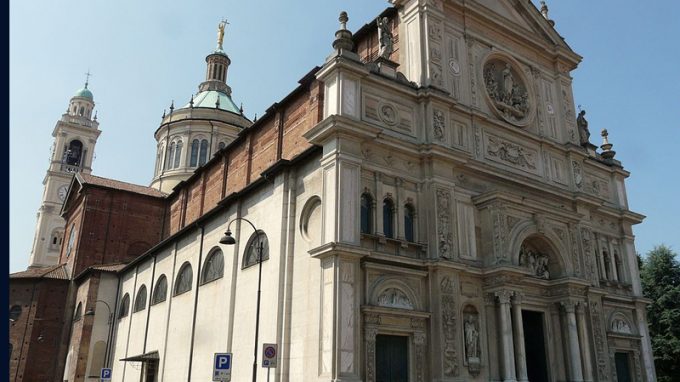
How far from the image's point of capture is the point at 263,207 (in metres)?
20.8

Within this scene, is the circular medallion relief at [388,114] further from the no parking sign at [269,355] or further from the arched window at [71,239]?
the arched window at [71,239]

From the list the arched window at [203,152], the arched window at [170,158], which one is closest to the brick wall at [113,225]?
the arched window at [203,152]

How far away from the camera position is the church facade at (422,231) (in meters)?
16.8

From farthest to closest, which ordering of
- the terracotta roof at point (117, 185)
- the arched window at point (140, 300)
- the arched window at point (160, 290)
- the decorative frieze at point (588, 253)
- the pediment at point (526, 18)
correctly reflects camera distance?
the terracotta roof at point (117, 185), the arched window at point (140, 300), the arched window at point (160, 290), the pediment at point (526, 18), the decorative frieze at point (588, 253)

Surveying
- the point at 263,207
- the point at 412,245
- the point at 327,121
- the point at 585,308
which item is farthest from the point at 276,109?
the point at 585,308

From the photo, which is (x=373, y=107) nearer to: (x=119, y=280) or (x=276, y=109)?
(x=276, y=109)

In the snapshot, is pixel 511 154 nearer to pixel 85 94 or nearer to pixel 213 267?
pixel 213 267

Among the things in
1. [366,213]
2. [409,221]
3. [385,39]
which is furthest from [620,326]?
[385,39]

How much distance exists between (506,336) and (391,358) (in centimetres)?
417

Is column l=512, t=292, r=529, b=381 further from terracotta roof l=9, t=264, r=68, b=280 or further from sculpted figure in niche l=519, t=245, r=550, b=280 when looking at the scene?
terracotta roof l=9, t=264, r=68, b=280

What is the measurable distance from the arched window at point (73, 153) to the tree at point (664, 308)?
58.5 m

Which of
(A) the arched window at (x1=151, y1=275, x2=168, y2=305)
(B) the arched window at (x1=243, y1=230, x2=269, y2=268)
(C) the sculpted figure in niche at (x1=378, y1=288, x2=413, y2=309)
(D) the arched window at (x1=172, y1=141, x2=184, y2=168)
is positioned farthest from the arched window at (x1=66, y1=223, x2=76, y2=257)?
(C) the sculpted figure in niche at (x1=378, y1=288, x2=413, y2=309)

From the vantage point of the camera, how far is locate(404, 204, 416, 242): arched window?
60.1 feet
